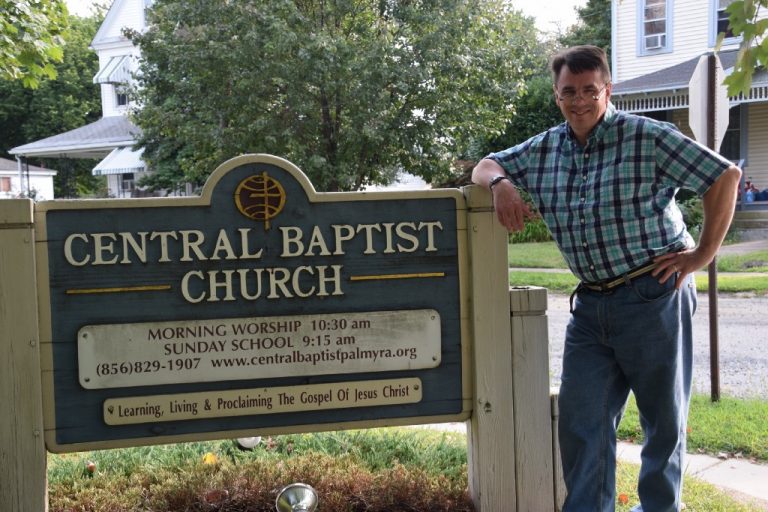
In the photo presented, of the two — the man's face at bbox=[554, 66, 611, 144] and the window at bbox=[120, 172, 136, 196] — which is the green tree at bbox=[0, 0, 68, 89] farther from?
the window at bbox=[120, 172, 136, 196]

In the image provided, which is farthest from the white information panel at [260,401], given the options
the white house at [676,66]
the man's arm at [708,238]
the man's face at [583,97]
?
the white house at [676,66]

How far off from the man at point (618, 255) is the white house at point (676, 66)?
1668cm

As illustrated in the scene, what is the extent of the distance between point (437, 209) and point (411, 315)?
1.44 ft

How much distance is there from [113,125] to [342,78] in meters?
21.1

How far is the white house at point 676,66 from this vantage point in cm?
1956

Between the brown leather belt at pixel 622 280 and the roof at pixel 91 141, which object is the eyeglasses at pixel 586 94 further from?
the roof at pixel 91 141

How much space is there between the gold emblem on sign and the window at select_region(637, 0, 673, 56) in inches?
802

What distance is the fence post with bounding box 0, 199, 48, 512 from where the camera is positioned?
2.99 meters

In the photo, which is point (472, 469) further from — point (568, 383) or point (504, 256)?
point (504, 256)

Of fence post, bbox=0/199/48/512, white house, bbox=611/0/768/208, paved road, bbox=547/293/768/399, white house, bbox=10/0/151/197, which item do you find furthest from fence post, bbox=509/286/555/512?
white house, bbox=10/0/151/197

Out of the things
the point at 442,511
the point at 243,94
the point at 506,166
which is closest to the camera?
the point at 506,166

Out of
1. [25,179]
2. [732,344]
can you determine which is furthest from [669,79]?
[25,179]

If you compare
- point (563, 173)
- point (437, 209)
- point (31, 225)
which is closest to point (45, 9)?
point (31, 225)

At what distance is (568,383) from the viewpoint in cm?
315
